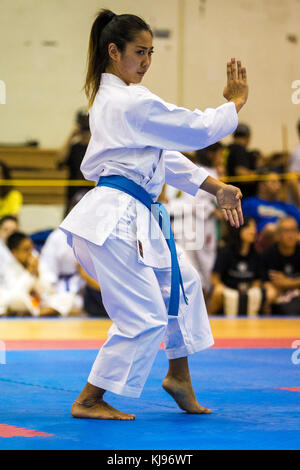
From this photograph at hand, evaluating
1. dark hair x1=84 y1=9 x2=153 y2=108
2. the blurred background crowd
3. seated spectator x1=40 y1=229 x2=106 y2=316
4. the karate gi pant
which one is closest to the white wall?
the blurred background crowd

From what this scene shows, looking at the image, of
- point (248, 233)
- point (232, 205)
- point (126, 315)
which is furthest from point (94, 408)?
point (248, 233)

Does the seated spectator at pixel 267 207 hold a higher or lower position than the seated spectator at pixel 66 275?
higher

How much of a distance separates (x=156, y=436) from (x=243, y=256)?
5740mm

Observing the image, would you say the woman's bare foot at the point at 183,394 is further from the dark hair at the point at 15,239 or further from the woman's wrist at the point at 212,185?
the dark hair at the point at 15,239

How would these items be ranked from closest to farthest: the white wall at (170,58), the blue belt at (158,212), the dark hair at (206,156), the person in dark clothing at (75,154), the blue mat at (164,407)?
1. the blue mat at (164,407)
2. the blue belt at (158,212)
3. the dark hair at (206,156)
4. the person in dark clothing at (75,154)
5. the white wall at (170,58)

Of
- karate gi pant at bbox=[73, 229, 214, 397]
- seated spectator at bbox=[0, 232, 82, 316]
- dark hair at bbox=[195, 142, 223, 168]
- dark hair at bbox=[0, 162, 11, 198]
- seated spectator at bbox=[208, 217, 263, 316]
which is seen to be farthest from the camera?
dark hair at bbox=[0, 162, 11, 198]

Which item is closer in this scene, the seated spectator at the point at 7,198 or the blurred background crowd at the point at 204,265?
the blurred background crowd at the point at 204,265

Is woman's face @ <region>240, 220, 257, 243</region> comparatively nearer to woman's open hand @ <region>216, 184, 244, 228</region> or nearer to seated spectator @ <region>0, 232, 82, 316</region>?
seated spectator @ <region>0, 232, 82, 316</region>

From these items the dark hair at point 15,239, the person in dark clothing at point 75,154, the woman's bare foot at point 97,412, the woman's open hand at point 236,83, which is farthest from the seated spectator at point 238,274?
the woman's bare foot at point 97,412

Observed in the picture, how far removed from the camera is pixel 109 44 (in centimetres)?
307

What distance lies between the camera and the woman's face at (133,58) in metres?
3.01

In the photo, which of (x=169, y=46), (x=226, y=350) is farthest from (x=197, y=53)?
(x=226, y=350)

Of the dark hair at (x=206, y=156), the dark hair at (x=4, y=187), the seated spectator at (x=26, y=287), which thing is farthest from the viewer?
the dark hair at (x=4, y=187)

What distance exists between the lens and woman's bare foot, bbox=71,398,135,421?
2908 mm
